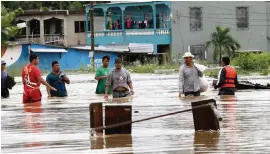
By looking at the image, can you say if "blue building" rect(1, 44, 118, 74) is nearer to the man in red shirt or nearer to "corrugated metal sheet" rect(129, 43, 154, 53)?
"corrugated metal sheet" rect(129, 43, 154, 53)

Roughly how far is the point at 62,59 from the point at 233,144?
46930 mm

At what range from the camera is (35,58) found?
16094 millimetres

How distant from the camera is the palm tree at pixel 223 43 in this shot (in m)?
52.9

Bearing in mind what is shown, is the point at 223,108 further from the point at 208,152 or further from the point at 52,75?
the point at 208,152

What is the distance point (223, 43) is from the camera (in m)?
53.5

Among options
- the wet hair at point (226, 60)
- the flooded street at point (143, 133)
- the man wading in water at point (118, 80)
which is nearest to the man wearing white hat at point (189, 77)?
the flooded street at point (143, 133)

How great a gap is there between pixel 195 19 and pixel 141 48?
439cm

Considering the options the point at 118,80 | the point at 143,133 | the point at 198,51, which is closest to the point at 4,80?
the point at 118,80

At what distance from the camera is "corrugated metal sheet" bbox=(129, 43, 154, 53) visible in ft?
183

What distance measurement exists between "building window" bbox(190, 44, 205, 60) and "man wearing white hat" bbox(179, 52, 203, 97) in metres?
39.5

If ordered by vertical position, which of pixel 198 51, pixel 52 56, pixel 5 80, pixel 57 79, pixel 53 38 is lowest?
pixel 52 56

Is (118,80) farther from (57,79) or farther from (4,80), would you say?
(4,80)

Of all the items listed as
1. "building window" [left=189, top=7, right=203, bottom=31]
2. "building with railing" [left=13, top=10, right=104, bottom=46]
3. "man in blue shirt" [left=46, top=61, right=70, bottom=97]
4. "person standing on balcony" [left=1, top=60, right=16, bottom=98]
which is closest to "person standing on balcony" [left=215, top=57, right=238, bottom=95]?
"man in blue shirt" [left=46, top=61, right=70, bottom=97]

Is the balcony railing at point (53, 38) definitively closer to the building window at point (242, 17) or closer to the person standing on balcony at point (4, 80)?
the building window at point (242, 17)
